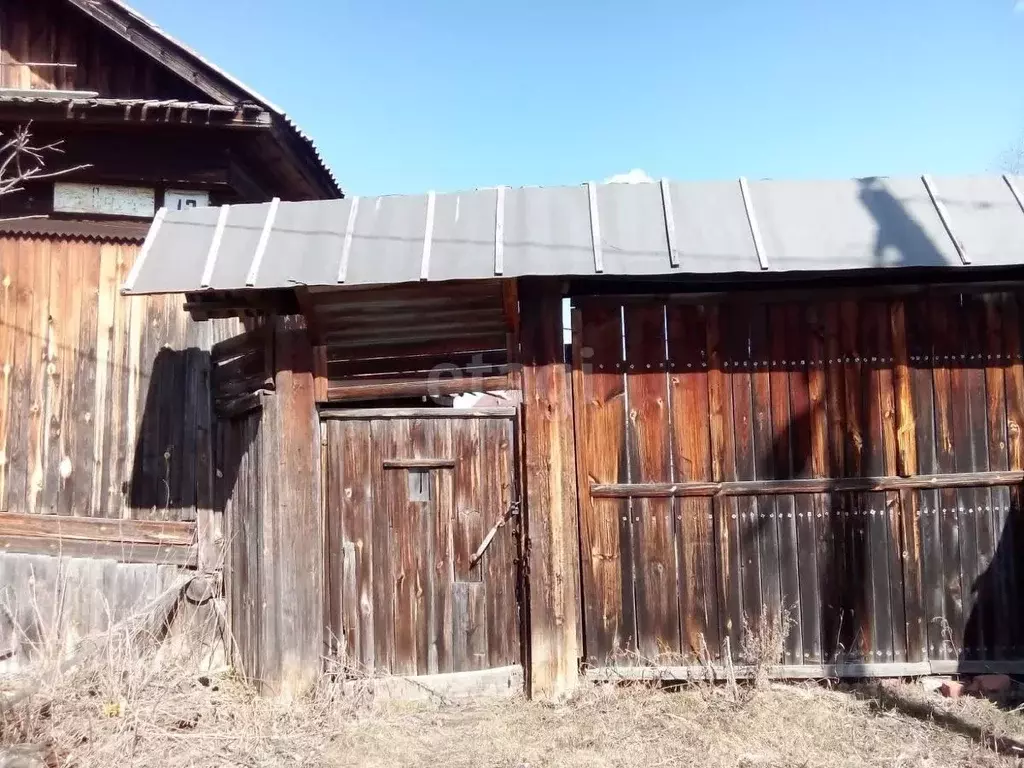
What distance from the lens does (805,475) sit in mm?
5078

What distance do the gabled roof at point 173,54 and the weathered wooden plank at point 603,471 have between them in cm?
357

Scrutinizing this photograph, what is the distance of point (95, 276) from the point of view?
6.24 metres

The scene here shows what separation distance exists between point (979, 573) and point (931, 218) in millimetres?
2476

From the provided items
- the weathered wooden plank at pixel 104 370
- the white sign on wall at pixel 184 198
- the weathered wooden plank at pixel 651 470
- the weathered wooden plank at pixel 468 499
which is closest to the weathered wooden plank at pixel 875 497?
the weathered wooden plank at pixel 651 470

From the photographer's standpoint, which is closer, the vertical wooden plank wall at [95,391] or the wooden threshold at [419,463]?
the wooden threshold at [419,463]

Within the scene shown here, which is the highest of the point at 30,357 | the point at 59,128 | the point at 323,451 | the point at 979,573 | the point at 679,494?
the point at 59,128

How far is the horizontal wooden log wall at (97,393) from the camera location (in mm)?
6105

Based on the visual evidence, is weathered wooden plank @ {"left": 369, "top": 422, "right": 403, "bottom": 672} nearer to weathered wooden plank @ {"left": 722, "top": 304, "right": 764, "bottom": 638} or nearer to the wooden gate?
the wooden gate

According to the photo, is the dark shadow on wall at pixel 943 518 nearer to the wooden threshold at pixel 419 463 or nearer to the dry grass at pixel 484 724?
the dry grass at pixel 484 724

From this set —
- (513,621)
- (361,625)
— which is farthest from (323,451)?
(513,621)

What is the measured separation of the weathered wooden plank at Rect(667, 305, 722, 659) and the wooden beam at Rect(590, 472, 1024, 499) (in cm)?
8

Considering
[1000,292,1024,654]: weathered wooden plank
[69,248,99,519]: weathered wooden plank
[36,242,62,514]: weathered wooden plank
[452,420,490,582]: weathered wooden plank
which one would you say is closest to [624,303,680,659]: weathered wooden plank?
[452,420,490,582]: weathered wooden plank

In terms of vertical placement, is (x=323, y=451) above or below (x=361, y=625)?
above

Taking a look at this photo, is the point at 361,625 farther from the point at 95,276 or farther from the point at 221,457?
the point at 95,276
